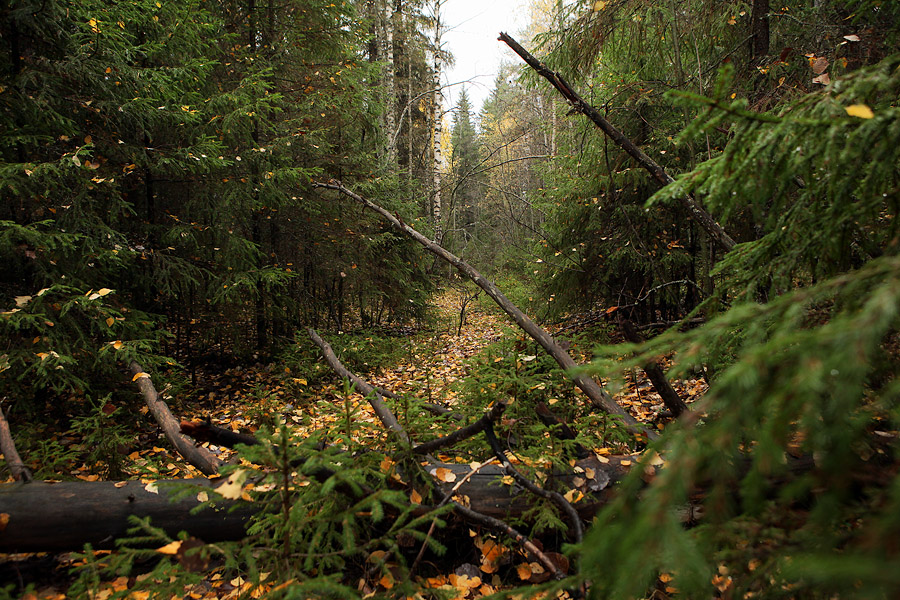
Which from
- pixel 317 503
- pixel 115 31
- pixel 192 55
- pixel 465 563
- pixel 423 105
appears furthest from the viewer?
pixel 423 105

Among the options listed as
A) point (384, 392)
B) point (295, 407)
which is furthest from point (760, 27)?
point (295, 407)

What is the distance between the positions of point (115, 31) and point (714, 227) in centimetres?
626

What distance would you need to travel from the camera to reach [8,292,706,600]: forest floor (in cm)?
221

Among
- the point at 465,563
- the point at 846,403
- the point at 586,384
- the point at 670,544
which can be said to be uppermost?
the point at 846,403

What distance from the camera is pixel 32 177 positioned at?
382 cm

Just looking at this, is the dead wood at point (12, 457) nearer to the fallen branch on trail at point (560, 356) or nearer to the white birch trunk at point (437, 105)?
the fallen branch on trail at point (560, 356)

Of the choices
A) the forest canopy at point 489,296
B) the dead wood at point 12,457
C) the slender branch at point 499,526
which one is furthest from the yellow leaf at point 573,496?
the dead wood at point 12,457

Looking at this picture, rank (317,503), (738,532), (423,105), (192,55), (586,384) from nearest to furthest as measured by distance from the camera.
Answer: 1. (738,532)
2. (317,503)
3. (586,384)
4. (192,55)
5. (423,105)

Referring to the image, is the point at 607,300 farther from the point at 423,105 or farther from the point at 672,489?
the point at 423,105

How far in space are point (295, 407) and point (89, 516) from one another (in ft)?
10.5

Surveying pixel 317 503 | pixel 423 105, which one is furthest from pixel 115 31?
pixel 423 105

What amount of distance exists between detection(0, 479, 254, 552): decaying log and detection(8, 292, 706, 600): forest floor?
5.8 inches

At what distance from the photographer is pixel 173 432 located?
339cm

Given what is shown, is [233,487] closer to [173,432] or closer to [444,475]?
[444,475]
